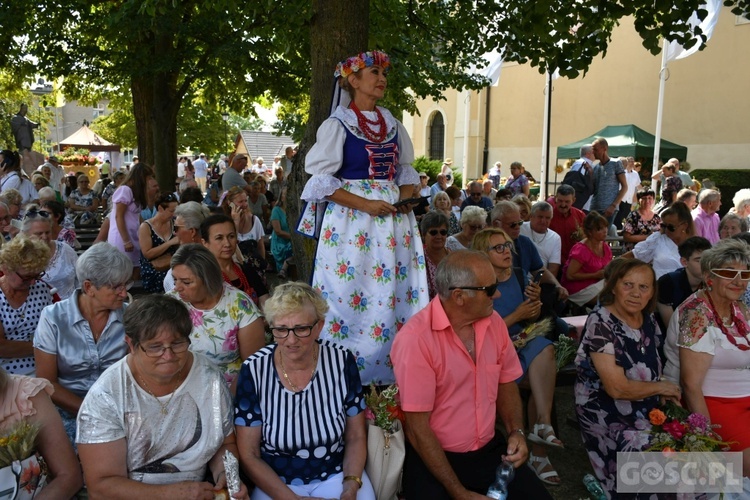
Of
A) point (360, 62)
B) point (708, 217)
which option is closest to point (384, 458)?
point (360, 62)

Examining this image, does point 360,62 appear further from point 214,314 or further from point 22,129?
point 22,129

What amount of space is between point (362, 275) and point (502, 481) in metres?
1.43

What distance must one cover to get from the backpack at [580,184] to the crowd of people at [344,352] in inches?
186

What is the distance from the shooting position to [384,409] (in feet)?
10.3

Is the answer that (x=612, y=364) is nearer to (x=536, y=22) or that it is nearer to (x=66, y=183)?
(x=536, y=22)

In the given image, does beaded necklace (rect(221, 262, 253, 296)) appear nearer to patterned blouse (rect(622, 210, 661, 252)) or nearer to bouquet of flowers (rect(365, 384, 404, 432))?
bouquet of flowers (rect(365, 384, 404, 432))

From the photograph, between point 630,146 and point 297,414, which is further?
point 630,146

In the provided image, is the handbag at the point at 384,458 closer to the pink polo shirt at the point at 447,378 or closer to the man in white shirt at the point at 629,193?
the pink polo shirt at the point at 447,378

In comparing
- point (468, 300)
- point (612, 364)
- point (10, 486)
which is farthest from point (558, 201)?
point (10, 486)

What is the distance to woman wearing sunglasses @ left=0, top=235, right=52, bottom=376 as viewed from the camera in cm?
374

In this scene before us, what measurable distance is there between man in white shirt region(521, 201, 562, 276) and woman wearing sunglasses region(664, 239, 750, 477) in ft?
8.68

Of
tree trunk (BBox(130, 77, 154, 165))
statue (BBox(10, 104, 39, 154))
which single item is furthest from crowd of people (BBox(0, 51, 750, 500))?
statue (BBox(10, 104, 39, 154))

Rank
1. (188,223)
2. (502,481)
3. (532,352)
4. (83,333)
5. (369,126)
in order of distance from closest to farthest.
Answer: (502,481), (83,333), (369,126), (532,352), (188,223)

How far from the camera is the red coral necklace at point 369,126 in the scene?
3943 millimetres
